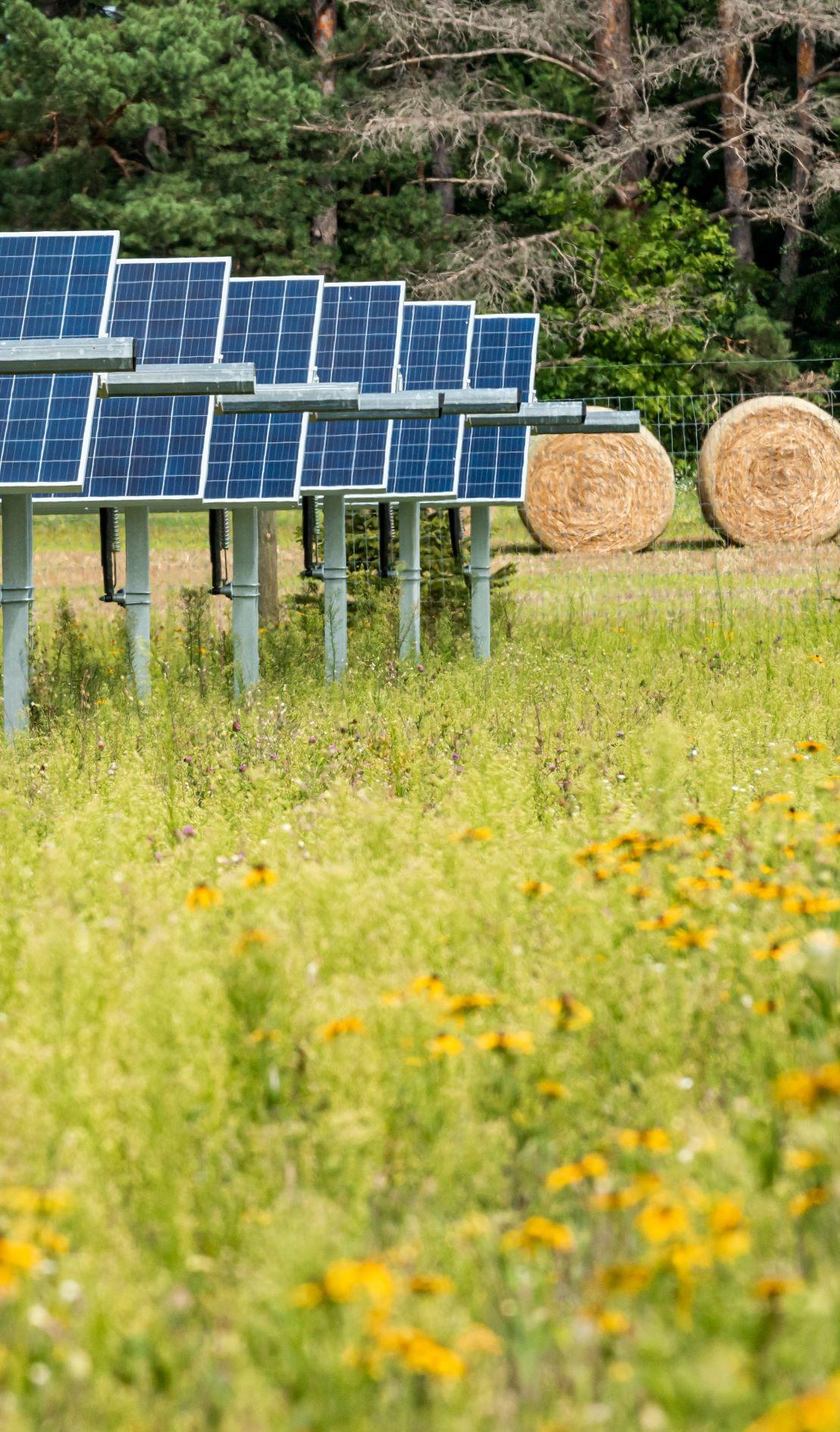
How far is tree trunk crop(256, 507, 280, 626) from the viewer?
15.1m

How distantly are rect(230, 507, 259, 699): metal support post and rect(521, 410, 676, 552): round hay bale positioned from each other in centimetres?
1181

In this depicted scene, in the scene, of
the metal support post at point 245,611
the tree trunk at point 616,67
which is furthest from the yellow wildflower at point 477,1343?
the tree trunk at point 616,67

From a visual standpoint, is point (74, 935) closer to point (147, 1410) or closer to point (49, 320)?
point (147, 1410)

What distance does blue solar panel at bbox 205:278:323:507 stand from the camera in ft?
35.9

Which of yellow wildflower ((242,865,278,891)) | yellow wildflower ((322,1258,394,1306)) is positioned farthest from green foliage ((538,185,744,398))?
yellow wildflower ((322,1258,394,1306))

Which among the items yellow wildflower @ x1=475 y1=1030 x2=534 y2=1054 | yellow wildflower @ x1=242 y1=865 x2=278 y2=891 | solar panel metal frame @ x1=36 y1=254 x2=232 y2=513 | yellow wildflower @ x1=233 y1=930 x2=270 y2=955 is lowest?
yellow wildflower @ x1=475 y1=1030 x2=534 y2=1054

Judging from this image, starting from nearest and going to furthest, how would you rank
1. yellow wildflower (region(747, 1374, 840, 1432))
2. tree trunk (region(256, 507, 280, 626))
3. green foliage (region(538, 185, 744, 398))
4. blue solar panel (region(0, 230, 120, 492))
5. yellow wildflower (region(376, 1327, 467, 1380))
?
yellow wildflower (region(747, 1374, 840, 1432)) → yellow wildflower (region(376, 1327, 467, 1380)) → blue solar panel (region(0, 230, 120, 492)) → tree trunk (region(256, 507, 280, 626)) → green foliage (region(538, 185, 744, 398))

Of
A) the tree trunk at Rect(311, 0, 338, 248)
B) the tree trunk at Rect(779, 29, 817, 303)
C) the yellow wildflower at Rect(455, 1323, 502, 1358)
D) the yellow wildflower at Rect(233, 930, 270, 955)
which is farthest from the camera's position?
the tree trunk at Rect(311, 0, 338, 248)

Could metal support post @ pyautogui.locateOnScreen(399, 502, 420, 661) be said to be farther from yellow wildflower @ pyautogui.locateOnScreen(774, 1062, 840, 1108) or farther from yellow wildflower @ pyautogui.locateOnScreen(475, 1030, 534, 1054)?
yellow wildflower @ pyautogui.locateOnScreen(774, 1062, 840, 1108)

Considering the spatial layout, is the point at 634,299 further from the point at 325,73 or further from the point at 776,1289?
the point at 776,1289

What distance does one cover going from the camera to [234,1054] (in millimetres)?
3803

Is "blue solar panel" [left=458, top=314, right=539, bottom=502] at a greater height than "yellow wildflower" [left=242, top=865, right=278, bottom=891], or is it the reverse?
"blue solar panel" [left=458, top=314, right=539, bottom=502]

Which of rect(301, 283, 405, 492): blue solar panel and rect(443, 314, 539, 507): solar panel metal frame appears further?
rect(443, 314, 539, 507): solar panel metal frame

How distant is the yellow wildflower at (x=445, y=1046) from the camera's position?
3.34 meters
